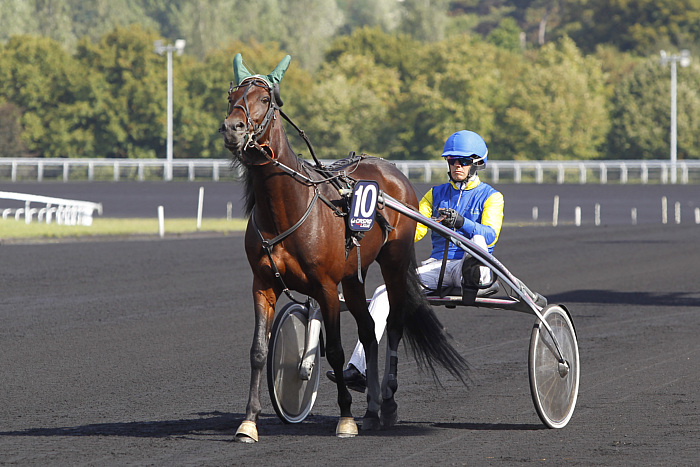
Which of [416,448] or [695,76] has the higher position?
[695,76]

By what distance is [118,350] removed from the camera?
347 inches

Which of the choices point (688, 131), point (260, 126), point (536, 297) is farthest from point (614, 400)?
point (688, 131)

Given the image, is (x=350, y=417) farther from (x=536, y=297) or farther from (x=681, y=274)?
(x=681, y=274)

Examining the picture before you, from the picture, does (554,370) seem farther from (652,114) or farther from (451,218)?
(652,114)

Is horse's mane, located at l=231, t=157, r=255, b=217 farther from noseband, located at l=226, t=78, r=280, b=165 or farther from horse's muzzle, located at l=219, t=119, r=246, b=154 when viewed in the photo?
horse's muzzle, located at l=219, t=119, r=246, b=154

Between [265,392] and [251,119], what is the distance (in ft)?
8.30

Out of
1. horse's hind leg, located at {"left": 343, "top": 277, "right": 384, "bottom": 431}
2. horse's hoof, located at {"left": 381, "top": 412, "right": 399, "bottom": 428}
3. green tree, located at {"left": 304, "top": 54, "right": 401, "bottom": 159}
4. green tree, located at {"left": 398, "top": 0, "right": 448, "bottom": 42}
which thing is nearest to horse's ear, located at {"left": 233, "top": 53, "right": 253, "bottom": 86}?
horse's hind leg, located at {"left": 343, "top": 277, "right": 384, "bottom": 431}

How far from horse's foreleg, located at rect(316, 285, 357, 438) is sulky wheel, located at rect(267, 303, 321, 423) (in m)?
0.32

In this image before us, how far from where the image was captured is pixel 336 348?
5660 mm

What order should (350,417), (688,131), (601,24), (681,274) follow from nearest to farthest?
(350,417), (681,274), (688,131), (601,24)

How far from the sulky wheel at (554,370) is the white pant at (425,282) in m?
0.46

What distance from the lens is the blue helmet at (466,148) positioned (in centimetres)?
637

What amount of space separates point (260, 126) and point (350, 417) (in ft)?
5.24

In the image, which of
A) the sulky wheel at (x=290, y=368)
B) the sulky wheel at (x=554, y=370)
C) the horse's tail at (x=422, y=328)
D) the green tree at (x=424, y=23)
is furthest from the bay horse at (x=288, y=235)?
the green tree at (x=424, y=23)
